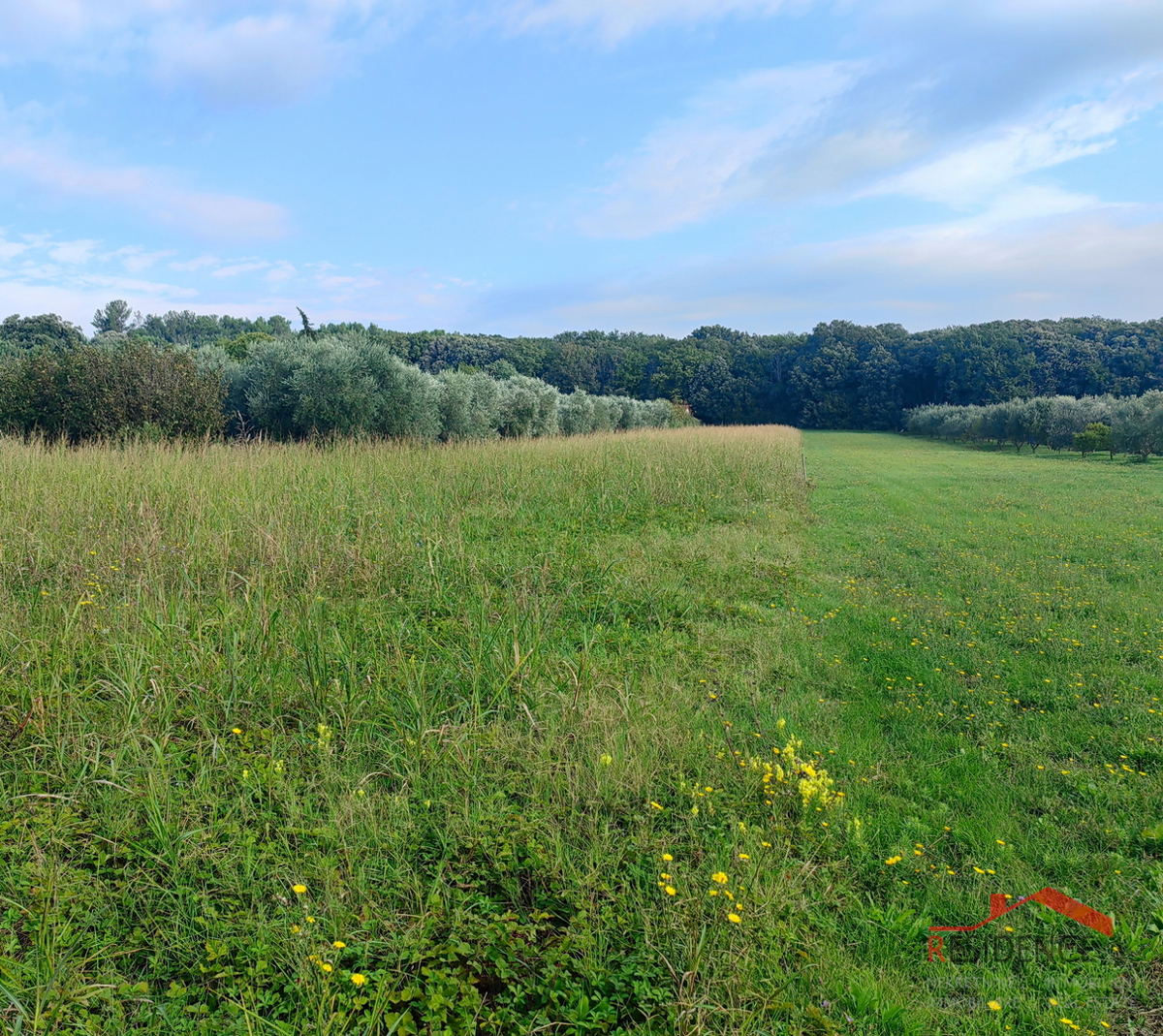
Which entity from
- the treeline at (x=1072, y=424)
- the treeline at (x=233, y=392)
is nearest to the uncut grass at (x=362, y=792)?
the treeline at (x=233, y=392)

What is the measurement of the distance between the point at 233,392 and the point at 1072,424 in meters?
40.0

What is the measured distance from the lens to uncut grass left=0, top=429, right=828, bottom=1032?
7.14 ft

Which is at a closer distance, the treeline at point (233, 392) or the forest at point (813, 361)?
the treeline at point (233, 392)

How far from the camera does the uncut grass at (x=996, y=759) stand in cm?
239

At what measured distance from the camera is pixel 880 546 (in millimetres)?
9789

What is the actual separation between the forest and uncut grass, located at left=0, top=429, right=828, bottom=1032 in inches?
1749

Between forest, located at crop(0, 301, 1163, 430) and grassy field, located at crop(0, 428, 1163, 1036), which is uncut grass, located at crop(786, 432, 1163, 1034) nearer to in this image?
grassy field, located at crop(0, 428, 1163, 1036)

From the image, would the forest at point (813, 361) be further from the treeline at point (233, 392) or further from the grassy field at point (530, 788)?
the grassy field at point (530, 788)

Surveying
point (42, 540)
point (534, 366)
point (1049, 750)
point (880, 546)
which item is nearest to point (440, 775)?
point (1049, 750)
